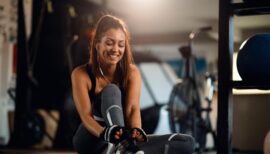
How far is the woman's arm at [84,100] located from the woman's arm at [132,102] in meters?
0.19

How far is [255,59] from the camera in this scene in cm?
232

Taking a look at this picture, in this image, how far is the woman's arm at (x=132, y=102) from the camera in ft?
8.85

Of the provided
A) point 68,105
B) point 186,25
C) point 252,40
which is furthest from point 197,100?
point 252,40

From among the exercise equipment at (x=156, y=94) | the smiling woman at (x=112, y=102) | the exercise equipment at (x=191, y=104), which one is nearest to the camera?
the smiling woman at (x=112, y=102)

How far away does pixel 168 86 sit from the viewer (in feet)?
12.7

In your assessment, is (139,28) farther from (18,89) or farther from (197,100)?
(18,89)

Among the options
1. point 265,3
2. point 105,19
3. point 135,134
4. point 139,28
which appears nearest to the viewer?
point 265,3

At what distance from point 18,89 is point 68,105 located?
0.55 m

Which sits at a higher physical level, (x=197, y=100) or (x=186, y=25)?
(x=186, y=25)

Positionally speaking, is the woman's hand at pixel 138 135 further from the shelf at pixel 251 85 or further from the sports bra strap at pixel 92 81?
the shelf at pixel 251 85

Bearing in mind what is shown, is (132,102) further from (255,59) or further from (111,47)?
(255,59)

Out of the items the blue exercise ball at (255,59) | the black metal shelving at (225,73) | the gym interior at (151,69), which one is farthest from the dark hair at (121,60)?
the blue exercise ball at (255,59)

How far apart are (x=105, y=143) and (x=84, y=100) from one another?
278mm

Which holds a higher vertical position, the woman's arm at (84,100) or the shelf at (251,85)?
the shelf at (251,85)
